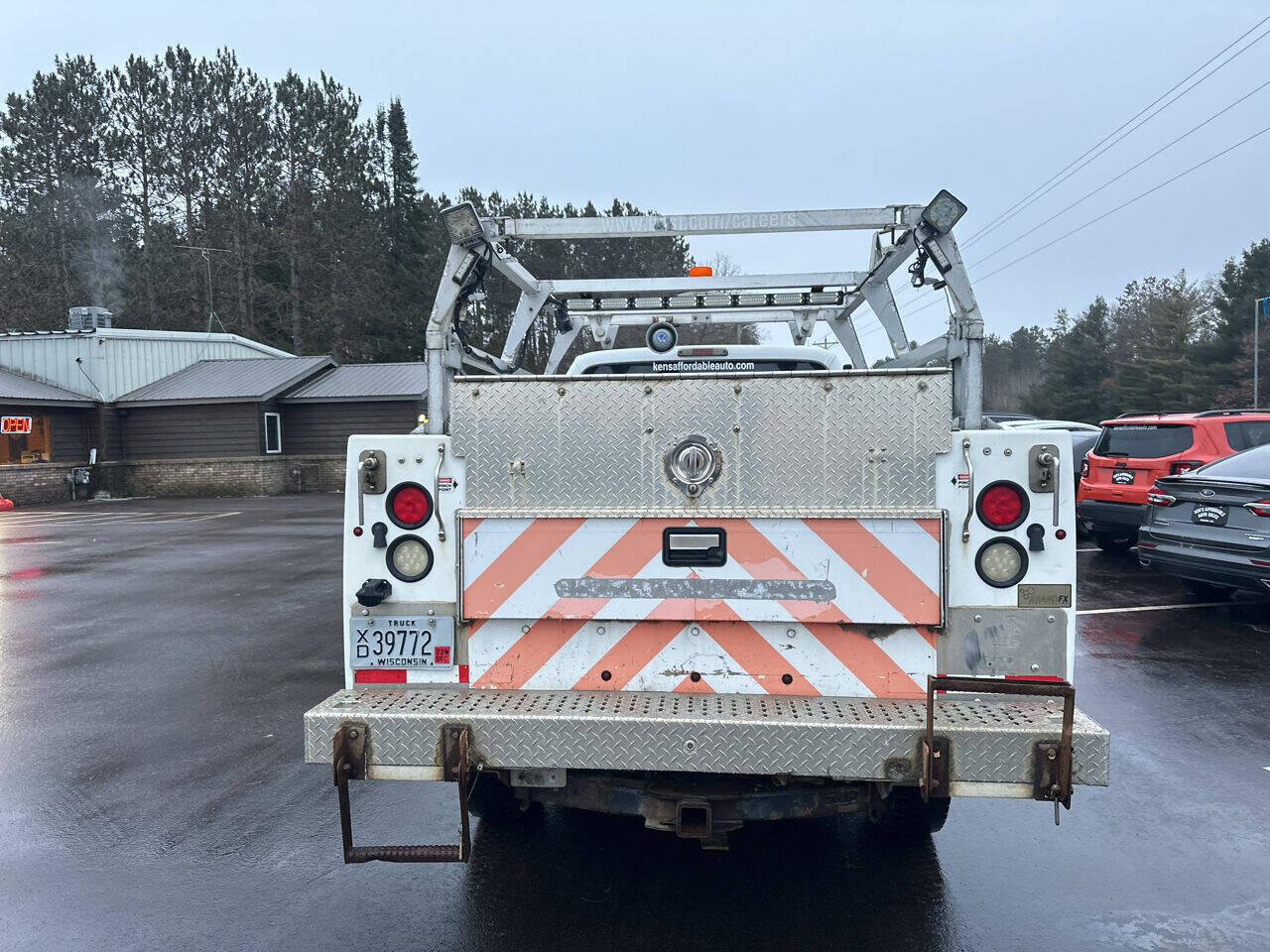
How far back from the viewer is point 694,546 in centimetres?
313

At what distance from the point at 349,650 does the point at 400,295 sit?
49.0 m

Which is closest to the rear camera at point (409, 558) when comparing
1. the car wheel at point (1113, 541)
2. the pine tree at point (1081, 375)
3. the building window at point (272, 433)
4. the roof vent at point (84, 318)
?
the car wheel at point (1113, 541)

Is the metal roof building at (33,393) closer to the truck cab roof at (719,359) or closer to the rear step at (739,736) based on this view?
the truck cab roof at (719,359)

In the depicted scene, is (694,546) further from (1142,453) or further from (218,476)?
(218,476)

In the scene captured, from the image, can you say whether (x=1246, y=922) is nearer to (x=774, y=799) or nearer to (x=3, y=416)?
(x=774, y=799)

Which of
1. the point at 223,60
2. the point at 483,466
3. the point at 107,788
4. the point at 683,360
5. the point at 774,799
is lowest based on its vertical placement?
the point at 107,788

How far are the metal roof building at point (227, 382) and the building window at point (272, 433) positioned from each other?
1.15 metres

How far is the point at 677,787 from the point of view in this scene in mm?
3025

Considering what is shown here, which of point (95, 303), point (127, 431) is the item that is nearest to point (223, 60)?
point (95, 303)

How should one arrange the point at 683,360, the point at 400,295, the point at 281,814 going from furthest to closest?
the point at 400,295
the point at 683,360
the point at 281,814

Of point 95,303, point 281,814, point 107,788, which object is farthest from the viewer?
point 95,303

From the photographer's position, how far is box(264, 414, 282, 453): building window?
29.2m

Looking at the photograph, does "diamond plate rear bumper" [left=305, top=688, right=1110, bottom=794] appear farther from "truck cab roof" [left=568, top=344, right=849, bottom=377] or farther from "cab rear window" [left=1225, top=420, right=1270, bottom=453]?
"cab rear window" [left=1225, top=420, right=1270, bottom=453]

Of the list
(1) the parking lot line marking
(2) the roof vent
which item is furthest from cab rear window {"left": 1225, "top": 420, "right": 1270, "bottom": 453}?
(2) the roof vent
